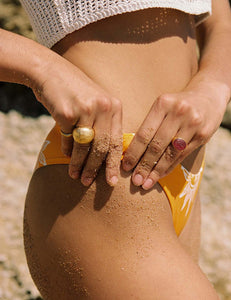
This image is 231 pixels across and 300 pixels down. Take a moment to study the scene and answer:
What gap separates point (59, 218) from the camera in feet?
2.76

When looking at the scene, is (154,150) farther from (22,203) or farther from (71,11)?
(22,203)

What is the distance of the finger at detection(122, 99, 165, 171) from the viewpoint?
81 centimetres

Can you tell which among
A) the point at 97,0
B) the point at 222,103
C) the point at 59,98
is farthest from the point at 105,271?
the point at 97,0

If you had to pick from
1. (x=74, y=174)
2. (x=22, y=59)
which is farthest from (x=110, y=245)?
(x=22, y=59)

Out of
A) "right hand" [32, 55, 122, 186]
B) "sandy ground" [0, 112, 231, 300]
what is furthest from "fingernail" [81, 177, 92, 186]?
"sandy ground" [0, 112, 231, 300]

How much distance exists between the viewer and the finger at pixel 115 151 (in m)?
0.77

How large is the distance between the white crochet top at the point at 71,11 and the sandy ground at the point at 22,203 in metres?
1.33

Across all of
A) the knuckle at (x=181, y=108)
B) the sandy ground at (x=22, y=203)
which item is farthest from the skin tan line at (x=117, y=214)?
the sandy ground at (x=22, y=203)

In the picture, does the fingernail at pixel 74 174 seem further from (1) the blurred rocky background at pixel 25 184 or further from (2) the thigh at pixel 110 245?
(1) the blurred rocky background at pixel 25 184

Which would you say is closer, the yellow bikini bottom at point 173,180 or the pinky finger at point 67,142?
the pinky finger at point 67,142

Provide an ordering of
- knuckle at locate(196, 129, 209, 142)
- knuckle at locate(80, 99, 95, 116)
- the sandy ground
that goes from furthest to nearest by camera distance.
→ the sandy ground, knuckle at locate(196, 129, 209, 142), knuckle at locate(80, 99, 95, 116)

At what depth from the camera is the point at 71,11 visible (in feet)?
2.86

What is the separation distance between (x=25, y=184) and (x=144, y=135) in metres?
1.55

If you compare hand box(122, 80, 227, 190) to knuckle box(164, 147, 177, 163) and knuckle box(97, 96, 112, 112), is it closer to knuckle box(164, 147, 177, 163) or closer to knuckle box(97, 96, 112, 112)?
knuckle box(164, 147, 177, 163)
